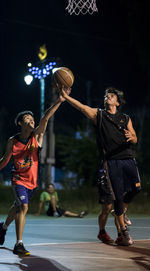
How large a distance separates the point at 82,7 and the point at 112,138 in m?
4.03

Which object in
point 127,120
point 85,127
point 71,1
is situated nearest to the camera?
point 127,120

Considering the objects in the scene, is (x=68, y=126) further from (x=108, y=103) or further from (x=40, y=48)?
(x=108, y=103)

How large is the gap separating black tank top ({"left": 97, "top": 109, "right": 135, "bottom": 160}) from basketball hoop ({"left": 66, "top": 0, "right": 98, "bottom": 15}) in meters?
3.53

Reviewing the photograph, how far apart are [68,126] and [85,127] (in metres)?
14.3

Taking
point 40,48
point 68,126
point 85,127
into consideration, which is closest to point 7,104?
point 68,126

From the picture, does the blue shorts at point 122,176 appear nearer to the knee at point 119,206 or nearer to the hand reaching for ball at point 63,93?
the knee at point 119,206

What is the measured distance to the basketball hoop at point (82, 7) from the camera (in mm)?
11391

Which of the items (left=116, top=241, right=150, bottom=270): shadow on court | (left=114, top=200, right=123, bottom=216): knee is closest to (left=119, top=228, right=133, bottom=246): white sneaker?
(left=116, top=241, right=150, bottom=270): shadow on court

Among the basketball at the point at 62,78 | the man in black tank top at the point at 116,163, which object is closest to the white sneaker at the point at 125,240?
the man in black tank top at the point at 116,163

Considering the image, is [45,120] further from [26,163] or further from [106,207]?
[106,207]

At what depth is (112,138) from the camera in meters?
8.45

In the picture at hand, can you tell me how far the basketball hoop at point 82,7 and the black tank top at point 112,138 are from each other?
3.53m

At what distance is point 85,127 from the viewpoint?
43.2m

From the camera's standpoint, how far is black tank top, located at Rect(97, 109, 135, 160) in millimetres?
8461
